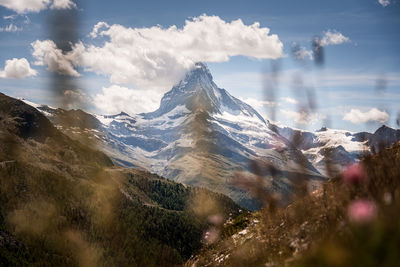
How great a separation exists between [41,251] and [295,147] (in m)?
230

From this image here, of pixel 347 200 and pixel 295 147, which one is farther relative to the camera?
pixel 347 200

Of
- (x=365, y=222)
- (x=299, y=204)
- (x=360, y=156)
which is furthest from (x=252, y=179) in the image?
(x=360, y=156)

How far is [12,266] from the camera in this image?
171 meters

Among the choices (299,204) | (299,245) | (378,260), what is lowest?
(299,245)

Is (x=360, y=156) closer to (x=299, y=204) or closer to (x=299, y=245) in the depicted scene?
(x=299, y=204)

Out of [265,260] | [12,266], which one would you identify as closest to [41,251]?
[12,266]

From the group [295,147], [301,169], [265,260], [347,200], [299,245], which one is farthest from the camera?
[265,260]

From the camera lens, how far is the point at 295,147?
5168 mm

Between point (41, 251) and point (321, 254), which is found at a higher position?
point (321, 254)

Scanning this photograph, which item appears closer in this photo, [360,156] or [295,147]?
[295,147]

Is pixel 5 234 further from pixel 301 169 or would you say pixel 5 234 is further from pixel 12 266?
pixel 301 169

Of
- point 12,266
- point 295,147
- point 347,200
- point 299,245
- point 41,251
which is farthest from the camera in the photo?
point 41,251

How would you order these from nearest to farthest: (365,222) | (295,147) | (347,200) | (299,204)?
1. (365,222)
2. (295,147)
3. (347,200)
4. (299,204)

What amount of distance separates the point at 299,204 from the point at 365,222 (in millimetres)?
3928
